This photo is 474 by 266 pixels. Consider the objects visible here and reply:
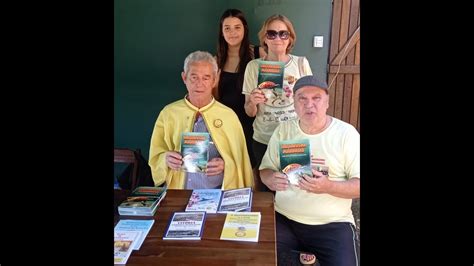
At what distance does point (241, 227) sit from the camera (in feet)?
4.97

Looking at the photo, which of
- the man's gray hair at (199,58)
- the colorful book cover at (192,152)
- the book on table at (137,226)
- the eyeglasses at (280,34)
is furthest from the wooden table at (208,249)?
the eyeglasses at (280,34)

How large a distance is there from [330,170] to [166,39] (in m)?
1.14

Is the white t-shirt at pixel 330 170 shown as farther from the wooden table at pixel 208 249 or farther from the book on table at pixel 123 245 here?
the book on table at pixel 123 245

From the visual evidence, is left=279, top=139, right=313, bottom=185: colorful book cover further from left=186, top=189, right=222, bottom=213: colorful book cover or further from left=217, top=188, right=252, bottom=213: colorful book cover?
left=186, top=189, right=222, bottom=213: colorful book cover

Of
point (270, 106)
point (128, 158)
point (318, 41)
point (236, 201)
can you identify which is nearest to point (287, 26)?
point (318, 41)

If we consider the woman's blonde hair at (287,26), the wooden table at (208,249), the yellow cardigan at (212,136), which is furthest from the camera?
the yellow cardigan at (212,136)

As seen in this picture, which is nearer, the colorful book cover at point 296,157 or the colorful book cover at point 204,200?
the colorful book cover at point 204,200

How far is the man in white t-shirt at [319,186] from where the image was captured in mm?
1848

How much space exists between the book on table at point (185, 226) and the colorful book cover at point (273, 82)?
772 mm

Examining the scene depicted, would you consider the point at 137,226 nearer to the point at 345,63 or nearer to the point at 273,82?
the point at 273,82

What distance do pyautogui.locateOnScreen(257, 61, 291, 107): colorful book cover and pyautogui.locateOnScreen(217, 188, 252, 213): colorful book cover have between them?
1.72ft

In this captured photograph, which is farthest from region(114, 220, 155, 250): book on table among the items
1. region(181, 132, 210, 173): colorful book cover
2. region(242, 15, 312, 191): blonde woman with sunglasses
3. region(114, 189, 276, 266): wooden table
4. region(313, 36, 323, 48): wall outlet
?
region(313, 36, 323, 48): wall outlet

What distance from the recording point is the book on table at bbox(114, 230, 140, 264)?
131 centimetres
